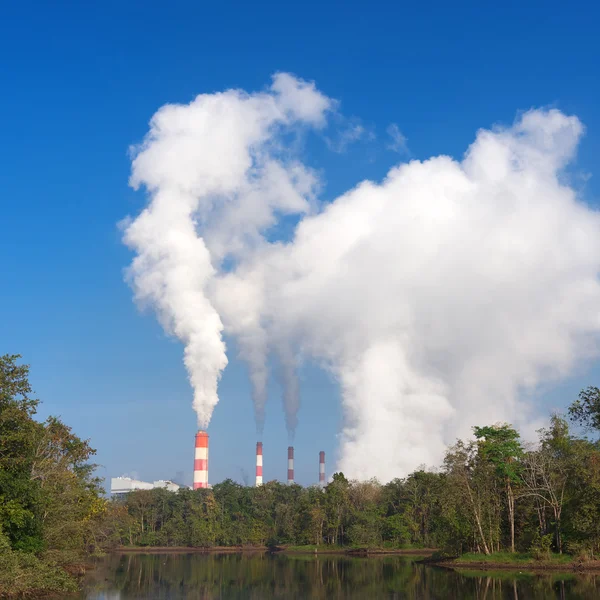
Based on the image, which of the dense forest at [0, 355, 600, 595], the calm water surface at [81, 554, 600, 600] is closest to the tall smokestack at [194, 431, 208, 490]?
the dense forest at [0, 355, 600, 595]

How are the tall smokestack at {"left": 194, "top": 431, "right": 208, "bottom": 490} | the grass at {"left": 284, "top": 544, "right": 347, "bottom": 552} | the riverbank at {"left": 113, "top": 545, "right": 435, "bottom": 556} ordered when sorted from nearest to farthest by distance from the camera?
1. the riverbank at {"left": 113, "top": 545, "right": 435, "bottom": 556}
2. the grass at {"left": 284, "top": 544, "right": 347, "bottom": 552}
3. the tall smokestack at {"left": 194, "top": 431, "right": 208, "bottom": 490}

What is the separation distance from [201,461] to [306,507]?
94.9ft

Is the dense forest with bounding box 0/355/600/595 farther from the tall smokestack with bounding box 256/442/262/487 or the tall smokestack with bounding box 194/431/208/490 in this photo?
the tall smokestack with bounding box 256/442/262/487

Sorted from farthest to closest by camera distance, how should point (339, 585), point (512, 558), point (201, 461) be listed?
point (201, 461) → point (512, 558) → point (339, 585)

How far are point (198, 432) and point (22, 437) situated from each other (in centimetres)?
9888

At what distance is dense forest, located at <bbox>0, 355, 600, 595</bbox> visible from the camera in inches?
1614

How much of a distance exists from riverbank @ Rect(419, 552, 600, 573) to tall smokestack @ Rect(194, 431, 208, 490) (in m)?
71.8

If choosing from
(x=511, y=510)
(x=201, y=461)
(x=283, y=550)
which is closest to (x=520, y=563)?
(x=511, y=510)

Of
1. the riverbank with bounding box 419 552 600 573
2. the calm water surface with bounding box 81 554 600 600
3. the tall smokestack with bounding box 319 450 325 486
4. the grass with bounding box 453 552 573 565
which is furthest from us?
the tall smokestack with bounding box 319 450 325 486

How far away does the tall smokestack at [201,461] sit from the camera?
448 feet

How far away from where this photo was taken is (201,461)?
459 ft

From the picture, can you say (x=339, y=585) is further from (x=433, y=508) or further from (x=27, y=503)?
(x=433, y=508)

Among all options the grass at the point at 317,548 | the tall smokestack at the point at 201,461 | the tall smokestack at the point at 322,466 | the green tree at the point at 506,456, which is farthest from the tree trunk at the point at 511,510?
the tall smokestack at the point at 322,466

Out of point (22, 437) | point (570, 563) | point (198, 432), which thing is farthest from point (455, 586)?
point (198, 432)
